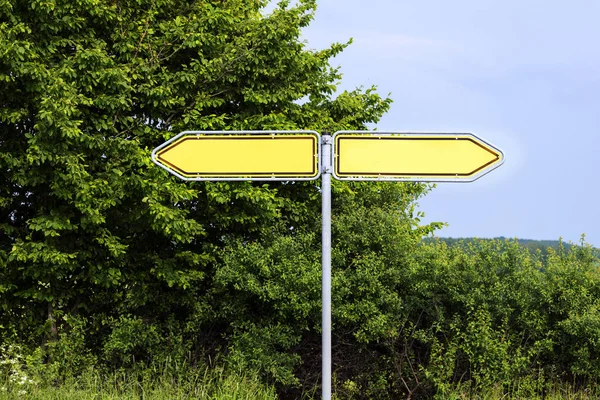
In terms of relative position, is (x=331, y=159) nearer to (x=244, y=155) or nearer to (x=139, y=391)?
(x=244, y=155)

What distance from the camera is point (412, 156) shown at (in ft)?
16.2

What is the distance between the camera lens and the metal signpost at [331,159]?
16.1ft

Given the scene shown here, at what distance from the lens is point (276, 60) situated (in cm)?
1210

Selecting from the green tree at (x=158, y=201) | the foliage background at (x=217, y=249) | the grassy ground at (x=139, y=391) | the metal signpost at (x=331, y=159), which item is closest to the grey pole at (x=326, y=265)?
the metal signpost at (x=331, y=159)

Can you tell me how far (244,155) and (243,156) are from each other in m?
0.01

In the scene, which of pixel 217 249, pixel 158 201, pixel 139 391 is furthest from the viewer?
pixel 217 249

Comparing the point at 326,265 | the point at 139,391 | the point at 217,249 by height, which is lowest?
the point at 139,391

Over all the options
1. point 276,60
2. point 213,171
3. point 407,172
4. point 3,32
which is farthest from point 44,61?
point 407,172

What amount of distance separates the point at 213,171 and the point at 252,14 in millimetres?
9950

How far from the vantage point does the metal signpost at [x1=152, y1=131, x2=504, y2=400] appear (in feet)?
16.1

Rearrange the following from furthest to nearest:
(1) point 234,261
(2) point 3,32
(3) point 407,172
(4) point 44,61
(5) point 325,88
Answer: (5) point 325,88, (4) point 44,61, (2) point 3,32, (1) point 234,261, (3) point 407,172

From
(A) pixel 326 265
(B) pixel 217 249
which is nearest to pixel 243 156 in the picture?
(A) pixel 326 265

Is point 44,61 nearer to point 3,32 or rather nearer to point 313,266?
point 3,32

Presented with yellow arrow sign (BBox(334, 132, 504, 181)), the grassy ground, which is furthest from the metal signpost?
the grassy ground
